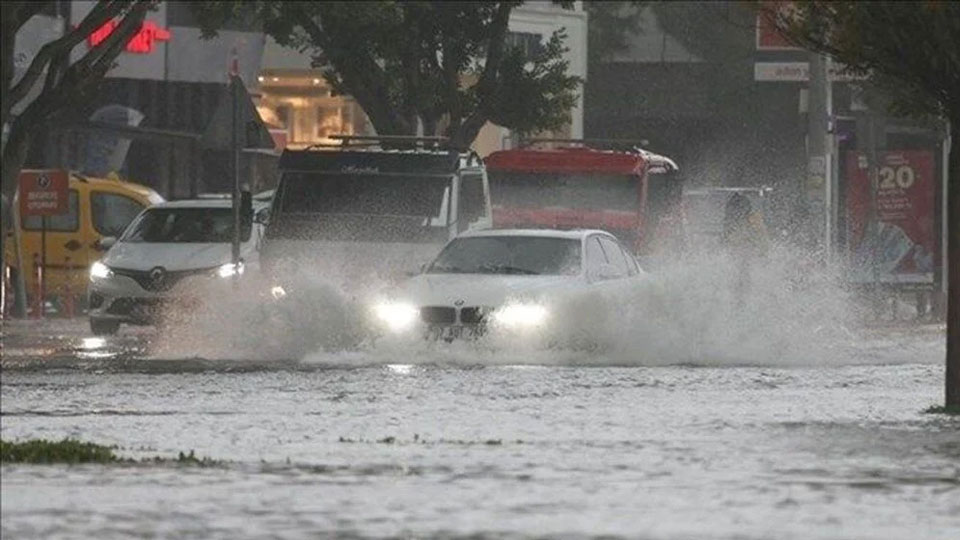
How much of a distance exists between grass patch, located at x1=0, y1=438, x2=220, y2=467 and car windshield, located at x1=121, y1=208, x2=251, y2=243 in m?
20.2

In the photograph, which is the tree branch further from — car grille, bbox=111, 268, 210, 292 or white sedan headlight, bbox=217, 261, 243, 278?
car grille, bbox=111, 268, 210, 292

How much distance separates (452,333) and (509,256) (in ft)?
6.79

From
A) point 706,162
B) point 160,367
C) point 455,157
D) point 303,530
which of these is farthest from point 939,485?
point 706,162

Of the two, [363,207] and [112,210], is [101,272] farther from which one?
[112,210]

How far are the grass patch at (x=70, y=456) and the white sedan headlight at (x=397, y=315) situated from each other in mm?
11961

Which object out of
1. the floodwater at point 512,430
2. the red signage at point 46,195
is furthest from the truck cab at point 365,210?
the red signage at point 46,195

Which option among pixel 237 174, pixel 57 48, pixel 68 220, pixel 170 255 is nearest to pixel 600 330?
pixel 237 174

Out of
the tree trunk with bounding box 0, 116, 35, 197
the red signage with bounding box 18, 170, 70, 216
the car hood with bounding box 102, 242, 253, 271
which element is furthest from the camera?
the red signage with bounding box 18, 170, 70, 216

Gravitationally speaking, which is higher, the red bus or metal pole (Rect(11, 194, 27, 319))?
the red bus

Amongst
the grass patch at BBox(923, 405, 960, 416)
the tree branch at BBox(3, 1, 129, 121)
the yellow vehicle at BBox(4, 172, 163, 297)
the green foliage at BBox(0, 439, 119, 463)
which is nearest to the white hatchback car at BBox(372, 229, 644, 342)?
the tree branch at BBox(3, 1, 129, 121)

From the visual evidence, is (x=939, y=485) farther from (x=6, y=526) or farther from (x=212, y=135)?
(x=212, y=135)

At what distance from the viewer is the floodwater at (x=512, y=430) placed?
13.7 meters

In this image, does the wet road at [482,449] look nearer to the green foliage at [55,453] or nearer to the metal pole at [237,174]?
the green foliage at [55,453]

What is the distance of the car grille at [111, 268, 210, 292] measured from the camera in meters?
36.0
